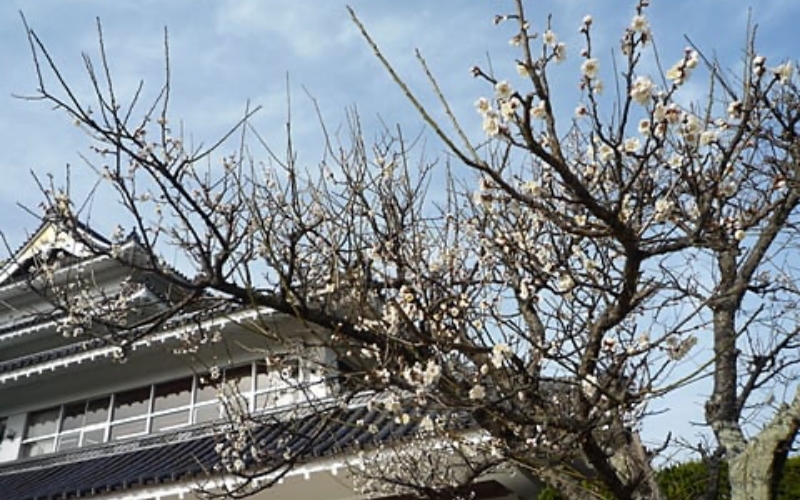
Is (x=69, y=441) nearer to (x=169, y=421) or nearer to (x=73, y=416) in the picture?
(x=73, y=416)

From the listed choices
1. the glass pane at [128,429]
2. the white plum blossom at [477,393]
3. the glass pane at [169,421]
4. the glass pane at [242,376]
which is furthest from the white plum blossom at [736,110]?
the glass pane at [128,429]

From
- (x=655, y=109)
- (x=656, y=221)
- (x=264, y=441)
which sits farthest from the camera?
(x=264, y=441)

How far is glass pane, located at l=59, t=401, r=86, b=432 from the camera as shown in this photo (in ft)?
40.6

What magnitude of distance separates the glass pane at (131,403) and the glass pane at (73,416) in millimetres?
785

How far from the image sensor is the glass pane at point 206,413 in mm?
10727

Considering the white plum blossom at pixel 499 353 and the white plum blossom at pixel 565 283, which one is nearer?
the white plum blossom at pixel 499 353

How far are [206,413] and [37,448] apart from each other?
3.78 metres

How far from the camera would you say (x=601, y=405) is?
151 inches

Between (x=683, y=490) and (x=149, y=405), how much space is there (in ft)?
27.9

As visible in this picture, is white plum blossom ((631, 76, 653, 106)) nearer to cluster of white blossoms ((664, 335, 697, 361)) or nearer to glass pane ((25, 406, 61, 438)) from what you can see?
cluster of white blossoms ((664, 335, 697, 361))

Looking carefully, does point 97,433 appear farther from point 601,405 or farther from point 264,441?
point 601,405

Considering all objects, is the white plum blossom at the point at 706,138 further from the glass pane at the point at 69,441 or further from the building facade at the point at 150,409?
the glass pane at the point at 69,441

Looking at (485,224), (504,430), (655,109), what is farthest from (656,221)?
(485,224)

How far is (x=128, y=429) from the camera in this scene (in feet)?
38.5
